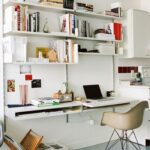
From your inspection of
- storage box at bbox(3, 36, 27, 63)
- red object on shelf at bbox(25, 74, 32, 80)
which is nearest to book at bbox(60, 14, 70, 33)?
storage box at bbox(3, 36, 27, 63)

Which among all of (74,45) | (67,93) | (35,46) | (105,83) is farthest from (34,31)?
(105,83)

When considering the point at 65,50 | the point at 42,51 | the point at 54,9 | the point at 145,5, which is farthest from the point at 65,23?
the point at 145,5

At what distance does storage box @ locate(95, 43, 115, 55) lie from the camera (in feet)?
12.6

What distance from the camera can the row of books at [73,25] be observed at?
3.46 m

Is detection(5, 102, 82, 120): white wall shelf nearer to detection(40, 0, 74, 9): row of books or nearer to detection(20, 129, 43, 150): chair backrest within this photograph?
detection(20, 129, 43, 150): chair backrest

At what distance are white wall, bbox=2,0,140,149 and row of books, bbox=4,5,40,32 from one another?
1.73ft

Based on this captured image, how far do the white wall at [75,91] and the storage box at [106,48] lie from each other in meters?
0.19

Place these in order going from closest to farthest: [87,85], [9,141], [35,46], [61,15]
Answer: [9,141]
[35,46]
[61,15]
[87,85]

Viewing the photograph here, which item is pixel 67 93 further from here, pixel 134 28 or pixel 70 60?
pixel 134 28

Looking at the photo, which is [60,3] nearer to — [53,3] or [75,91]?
[53,3]

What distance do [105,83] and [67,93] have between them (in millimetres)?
905

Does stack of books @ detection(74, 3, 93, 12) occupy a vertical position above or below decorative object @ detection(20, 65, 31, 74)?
above

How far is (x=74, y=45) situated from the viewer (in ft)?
11.4

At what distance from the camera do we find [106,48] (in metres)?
3.86
